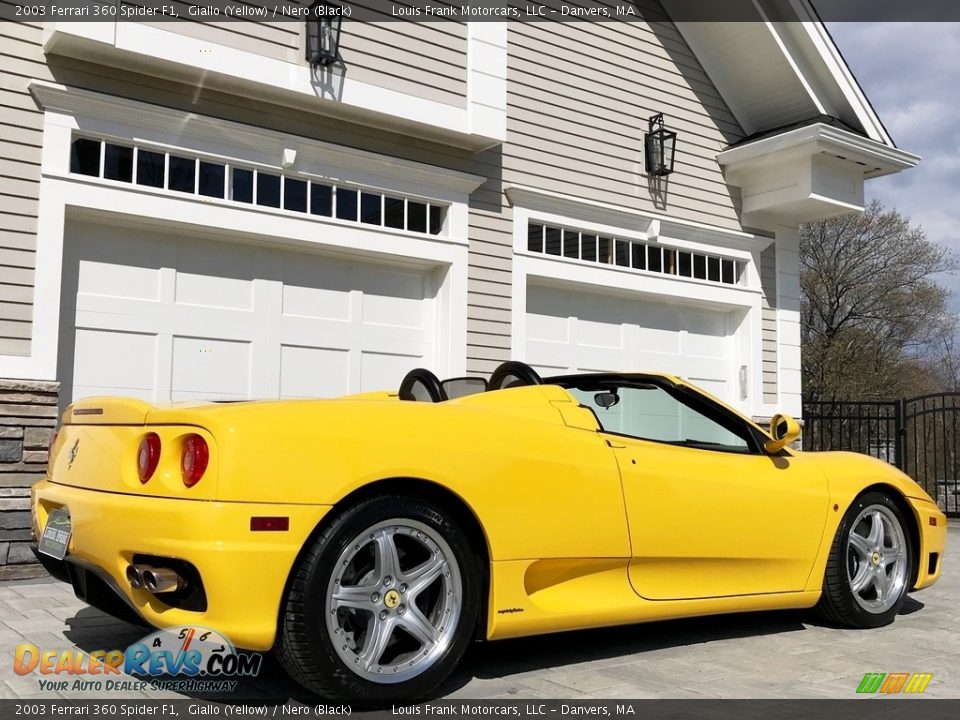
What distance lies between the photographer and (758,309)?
35.6 feet

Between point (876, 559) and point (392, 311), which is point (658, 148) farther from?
point (876, 559)

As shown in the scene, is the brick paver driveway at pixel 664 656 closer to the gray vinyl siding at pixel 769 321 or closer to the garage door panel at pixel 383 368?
the garage door panel at pixel 383 368

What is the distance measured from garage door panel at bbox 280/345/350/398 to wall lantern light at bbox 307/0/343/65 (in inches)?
89.7

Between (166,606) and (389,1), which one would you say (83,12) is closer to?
(389,1)

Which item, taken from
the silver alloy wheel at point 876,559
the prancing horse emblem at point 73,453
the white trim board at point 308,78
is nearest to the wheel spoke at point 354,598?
the prancing horse emblem at point 73,453

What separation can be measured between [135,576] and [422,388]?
5.78 ft

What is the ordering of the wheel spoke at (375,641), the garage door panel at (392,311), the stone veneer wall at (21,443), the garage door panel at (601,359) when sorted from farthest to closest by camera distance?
the garage door panel at (601,359), the garage door panel at (392,311), the stone veneer wall at (21,443), the wheel spoke at (375,641)

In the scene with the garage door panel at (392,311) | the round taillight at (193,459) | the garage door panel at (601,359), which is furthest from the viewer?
the garage door panel at (601,359)

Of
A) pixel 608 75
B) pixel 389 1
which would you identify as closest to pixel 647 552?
pixel 389 1

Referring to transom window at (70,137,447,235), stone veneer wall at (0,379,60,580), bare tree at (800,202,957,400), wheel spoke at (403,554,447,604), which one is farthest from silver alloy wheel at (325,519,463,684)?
bare tree at (800,202,957,400)

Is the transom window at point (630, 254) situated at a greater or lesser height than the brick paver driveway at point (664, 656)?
greater

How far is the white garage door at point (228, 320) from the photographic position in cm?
675

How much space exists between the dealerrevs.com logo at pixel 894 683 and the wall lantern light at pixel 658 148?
274 inches

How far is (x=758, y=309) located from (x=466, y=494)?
27.2ft
